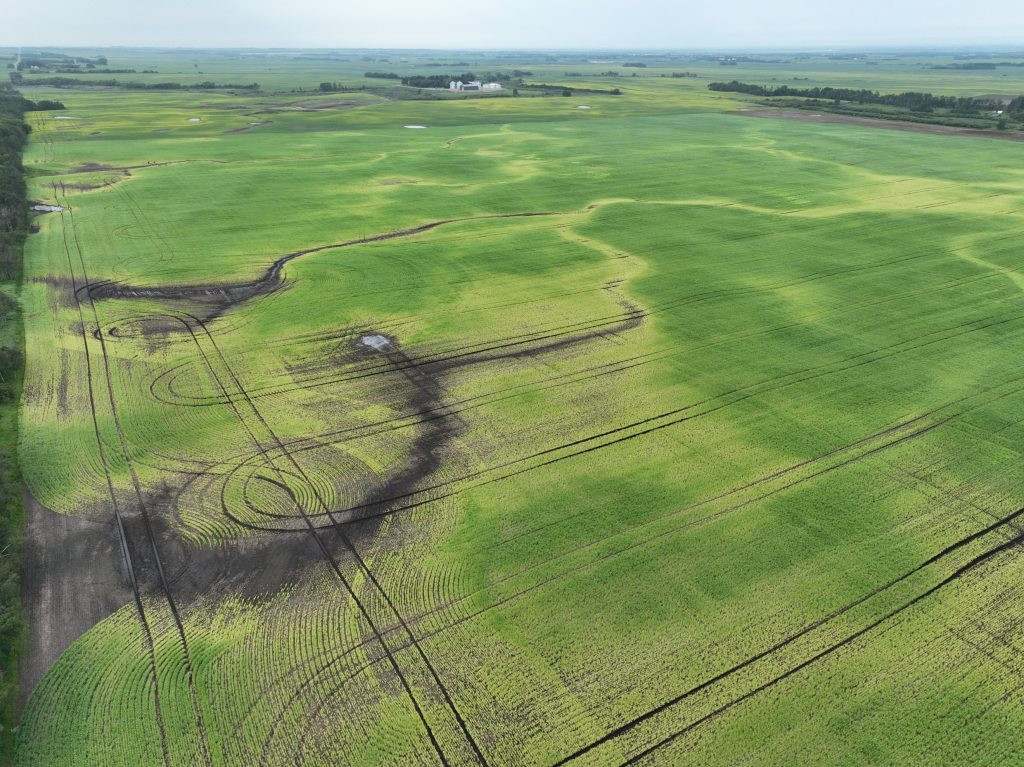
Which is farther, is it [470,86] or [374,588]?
[470,86]

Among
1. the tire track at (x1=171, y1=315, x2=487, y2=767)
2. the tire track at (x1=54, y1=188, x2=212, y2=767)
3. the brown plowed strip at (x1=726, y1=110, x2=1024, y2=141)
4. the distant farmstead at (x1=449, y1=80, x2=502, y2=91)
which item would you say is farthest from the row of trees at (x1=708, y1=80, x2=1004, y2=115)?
the tire track at (x1=54, y1=188, x2=212, y2=767)

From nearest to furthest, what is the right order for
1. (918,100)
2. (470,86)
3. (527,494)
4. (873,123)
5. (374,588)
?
(374,588), (527,494), (873,123), (918,100), (470,86)

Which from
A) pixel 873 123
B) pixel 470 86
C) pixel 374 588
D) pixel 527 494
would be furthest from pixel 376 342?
pixel 470 86

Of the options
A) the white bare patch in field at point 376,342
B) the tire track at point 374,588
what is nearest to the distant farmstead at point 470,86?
the white bare patch in field at point 376,342

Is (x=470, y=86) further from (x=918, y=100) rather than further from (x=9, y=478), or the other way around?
(x=9, y=478)

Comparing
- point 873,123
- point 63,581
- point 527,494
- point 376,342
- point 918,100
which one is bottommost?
point 63,581

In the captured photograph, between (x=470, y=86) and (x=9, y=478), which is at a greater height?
(x=470, y=86)

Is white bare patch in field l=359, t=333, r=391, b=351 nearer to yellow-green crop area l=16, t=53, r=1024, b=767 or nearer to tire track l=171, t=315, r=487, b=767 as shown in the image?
yellow-green crop area l=16, t=53, r=1024, b=767
